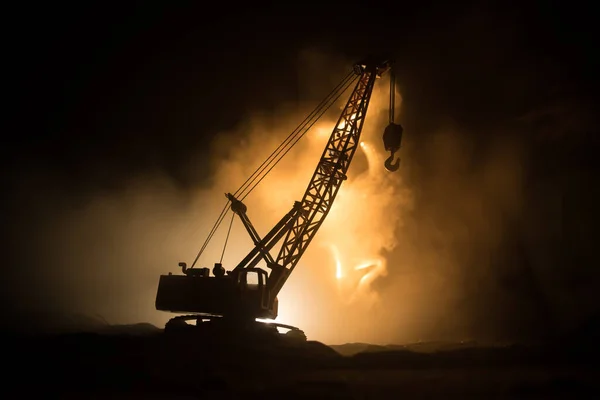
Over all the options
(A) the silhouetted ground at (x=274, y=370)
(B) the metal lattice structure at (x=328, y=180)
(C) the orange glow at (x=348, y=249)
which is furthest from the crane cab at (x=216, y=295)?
(C) the orange glow at (x=348, y=249)

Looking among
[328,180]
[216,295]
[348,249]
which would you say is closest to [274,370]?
[216,295]

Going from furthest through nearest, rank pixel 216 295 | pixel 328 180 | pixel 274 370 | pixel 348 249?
pixel 348 249
pixel 328 180
pixel 216 295
pixel 274 370

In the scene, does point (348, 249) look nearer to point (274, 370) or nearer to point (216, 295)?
point (216, 295)

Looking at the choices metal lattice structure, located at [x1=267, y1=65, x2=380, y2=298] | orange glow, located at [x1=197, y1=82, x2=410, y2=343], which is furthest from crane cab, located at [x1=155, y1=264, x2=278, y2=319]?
orange glow, located at [x1=197, y1=82, x2=410, y2=343]

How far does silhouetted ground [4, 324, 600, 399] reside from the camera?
12.1 meters

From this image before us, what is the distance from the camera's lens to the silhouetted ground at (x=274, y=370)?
12.1 metres

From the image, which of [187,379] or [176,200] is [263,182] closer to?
[176,200]

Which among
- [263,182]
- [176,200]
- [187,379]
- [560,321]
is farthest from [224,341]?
[560,321]

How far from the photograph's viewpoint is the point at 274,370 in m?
15.1

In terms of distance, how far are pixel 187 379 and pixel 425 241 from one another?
19001mm

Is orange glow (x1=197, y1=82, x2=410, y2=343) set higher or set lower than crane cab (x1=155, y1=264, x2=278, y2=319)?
higher

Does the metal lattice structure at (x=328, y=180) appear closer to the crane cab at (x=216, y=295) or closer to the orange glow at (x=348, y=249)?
the crane cab at (x=216, y=295)

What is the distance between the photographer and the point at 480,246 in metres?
28.1

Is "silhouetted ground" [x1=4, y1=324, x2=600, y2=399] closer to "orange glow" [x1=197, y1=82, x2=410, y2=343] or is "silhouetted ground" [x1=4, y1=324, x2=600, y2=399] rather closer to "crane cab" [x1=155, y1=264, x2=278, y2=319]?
"crane cab" [x1=155, y1=264, x2=278, y2=319]
